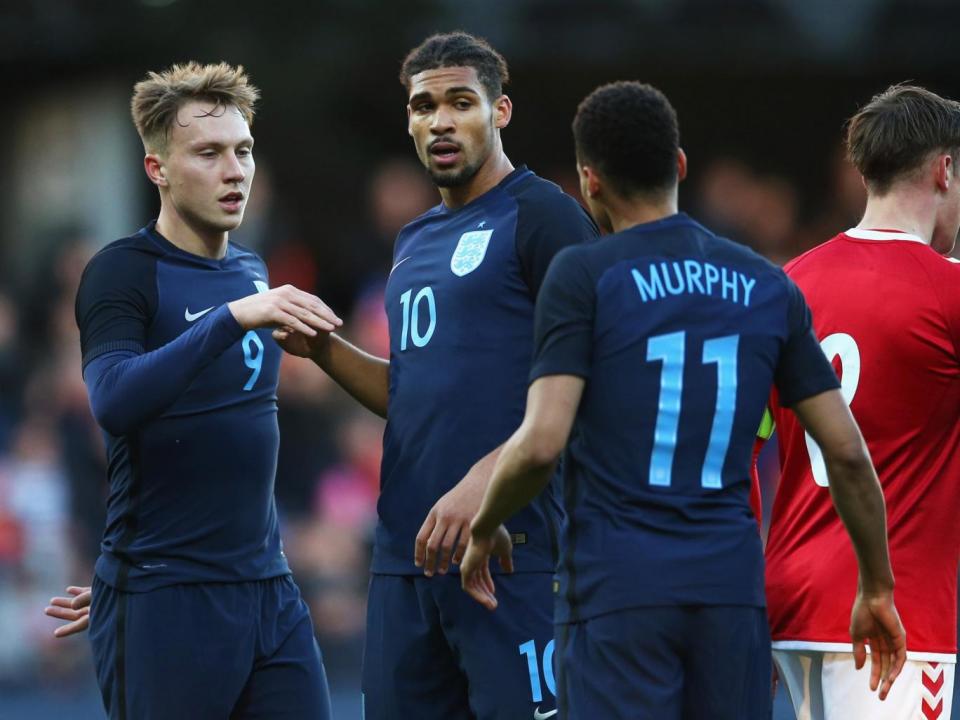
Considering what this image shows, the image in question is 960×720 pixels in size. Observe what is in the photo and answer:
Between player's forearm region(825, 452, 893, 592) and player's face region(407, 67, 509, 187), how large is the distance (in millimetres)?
1584

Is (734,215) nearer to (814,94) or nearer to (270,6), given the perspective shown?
(814,94)

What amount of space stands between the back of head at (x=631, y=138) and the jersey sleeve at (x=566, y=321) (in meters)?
0.26

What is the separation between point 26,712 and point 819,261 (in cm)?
668

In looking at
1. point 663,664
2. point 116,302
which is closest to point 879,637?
point 663,664

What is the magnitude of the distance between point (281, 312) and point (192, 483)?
701 millimetres

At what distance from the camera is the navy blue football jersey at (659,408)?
397cm

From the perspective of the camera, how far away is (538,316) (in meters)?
4.05

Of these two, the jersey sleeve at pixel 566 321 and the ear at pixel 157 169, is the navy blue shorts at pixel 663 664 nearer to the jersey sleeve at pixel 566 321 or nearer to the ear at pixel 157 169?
the jersey sleeve at pixel 566 321

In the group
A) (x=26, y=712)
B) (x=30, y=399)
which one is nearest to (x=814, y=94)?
(x=30, y=399)

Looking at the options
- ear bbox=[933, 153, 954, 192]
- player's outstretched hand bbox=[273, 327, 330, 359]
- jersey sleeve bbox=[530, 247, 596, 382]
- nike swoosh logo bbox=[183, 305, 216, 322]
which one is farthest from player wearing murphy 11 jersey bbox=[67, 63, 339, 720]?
ear bbox=[933, 153, 954, 192]

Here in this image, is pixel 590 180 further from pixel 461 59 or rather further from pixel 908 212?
pixel 908 212

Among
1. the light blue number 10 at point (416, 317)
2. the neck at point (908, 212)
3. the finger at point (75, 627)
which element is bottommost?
the finger at point (75, 627)

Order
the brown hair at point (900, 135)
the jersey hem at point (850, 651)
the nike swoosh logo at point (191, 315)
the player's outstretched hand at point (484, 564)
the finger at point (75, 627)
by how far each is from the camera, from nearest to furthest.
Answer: the player's outstretched hand at point (484, 564), the jersey hem at point (850, 651), the brown hair at point (900, 135), the nike swoosh logo at point (191, 315), the finger at point (75, 627)

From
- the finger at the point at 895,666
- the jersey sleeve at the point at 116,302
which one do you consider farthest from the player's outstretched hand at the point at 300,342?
the finger at the point at 895,666
